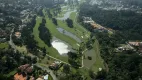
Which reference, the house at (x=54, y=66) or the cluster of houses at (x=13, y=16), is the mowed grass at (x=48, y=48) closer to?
the house at (x=54, y=66)

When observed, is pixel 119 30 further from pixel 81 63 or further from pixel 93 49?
pixel 81 63

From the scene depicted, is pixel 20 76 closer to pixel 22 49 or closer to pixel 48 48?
pixel 22 49

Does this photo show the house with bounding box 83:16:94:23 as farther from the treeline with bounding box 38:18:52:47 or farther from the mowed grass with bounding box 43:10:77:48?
the treeline with bounding box 38:18:52:47

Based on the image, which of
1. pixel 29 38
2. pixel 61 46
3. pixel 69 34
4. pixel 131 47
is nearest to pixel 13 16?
pixel 69 34

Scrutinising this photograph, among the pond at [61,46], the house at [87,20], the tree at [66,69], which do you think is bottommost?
the house at [87,20]

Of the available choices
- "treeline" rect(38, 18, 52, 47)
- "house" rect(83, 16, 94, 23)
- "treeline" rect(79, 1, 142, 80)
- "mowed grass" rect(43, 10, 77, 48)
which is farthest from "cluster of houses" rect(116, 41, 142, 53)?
"house" rect(83, 16, 94, 23)

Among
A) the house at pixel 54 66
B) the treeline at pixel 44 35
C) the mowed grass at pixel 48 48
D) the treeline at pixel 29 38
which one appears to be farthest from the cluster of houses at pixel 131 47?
the treeline at pixel 29 38

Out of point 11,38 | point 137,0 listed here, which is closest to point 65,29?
point 11,38
